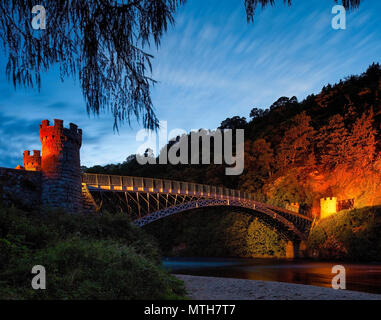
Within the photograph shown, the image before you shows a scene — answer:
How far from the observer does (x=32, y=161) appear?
94.5 feet

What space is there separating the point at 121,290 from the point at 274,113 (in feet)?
282

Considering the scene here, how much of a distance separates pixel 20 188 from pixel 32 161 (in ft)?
38.8

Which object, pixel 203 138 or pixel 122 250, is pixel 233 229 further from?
pixel 122 250

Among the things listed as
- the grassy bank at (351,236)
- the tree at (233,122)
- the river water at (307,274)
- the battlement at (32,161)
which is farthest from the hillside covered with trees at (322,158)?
the tree at (233,122)

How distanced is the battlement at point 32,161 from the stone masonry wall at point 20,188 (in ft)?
32.8

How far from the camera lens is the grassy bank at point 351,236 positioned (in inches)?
1325

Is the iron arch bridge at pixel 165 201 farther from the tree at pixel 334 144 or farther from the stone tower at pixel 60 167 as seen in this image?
the tree at pixel 334 144

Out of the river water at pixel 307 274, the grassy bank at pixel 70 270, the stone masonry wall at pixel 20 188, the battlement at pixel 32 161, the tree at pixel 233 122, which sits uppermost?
the tree at pixel 233 122

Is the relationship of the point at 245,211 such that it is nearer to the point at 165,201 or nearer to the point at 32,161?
the point at 165,201

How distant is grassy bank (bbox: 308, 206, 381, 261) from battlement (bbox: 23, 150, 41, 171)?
30402 millimetres

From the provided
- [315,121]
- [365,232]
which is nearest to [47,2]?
[365,232]

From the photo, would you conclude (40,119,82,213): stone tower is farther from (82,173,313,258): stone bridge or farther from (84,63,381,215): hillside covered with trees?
(84,63,381,215): hillside covered with trees

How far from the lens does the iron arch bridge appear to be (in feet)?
88.3

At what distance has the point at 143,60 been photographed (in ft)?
15.5
